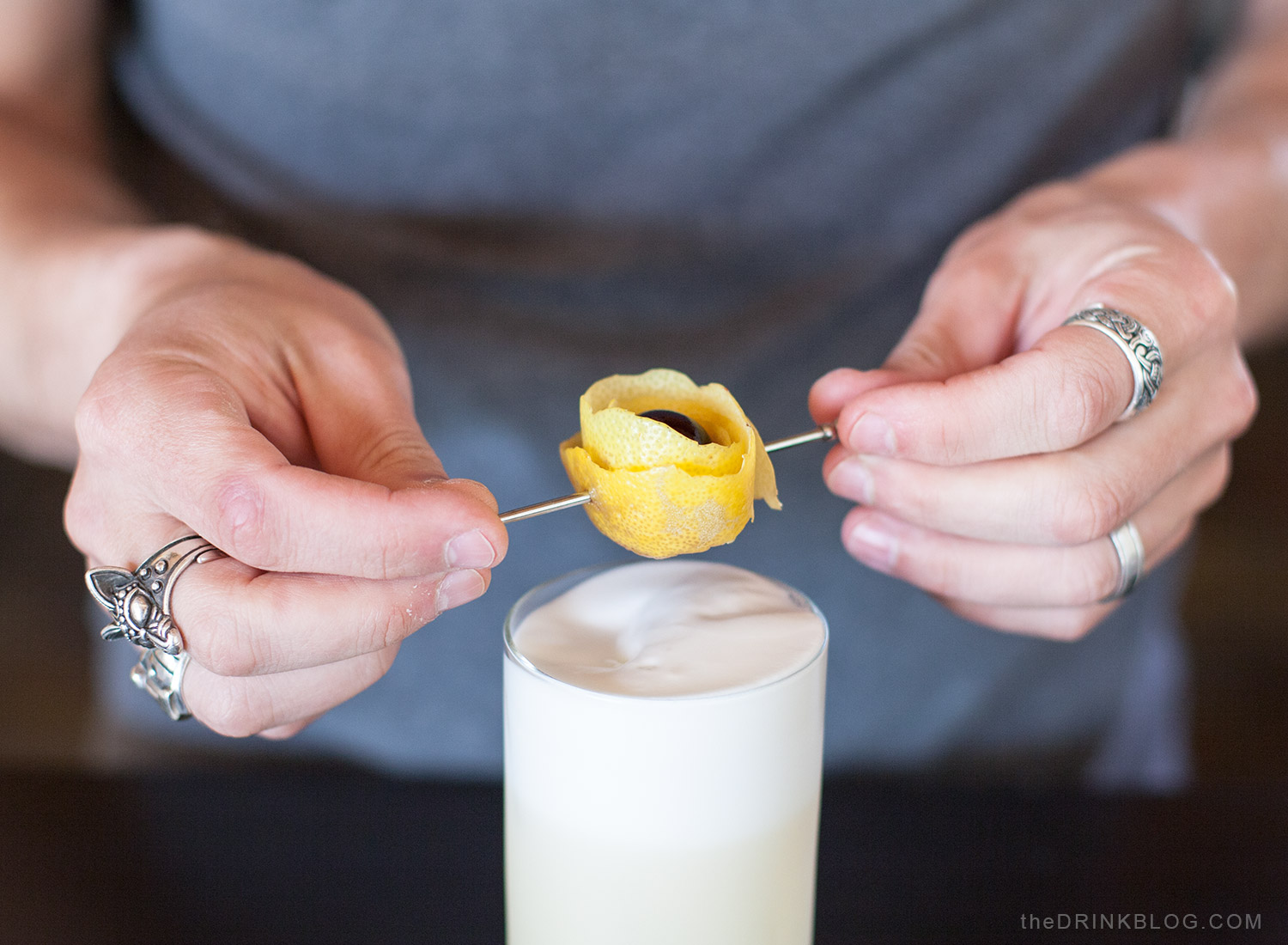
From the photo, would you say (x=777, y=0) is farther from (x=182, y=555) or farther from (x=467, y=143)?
(x=182, y=555)

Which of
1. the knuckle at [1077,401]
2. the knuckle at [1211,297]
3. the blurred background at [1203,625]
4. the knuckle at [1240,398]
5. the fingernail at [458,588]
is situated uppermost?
the knuckle at [1211,297]

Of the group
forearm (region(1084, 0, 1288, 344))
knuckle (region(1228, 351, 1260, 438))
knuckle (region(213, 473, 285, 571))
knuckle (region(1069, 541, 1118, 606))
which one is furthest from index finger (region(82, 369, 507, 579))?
forearm (region(1084, 0, 1288, 344))

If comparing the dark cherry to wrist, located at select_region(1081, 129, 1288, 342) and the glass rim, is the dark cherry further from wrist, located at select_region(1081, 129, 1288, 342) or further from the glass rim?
wrist, located at select_region(1081, 129, 1288, 342)

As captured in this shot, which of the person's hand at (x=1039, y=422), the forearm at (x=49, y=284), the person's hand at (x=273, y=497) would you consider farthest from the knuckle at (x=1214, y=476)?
the forearm at (x=49, y=284)

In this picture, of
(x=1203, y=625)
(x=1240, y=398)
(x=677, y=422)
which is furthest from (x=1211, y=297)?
(x=1203, y=625)

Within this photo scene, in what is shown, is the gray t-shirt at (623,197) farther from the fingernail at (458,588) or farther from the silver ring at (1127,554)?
the fingernail at (458,588)
